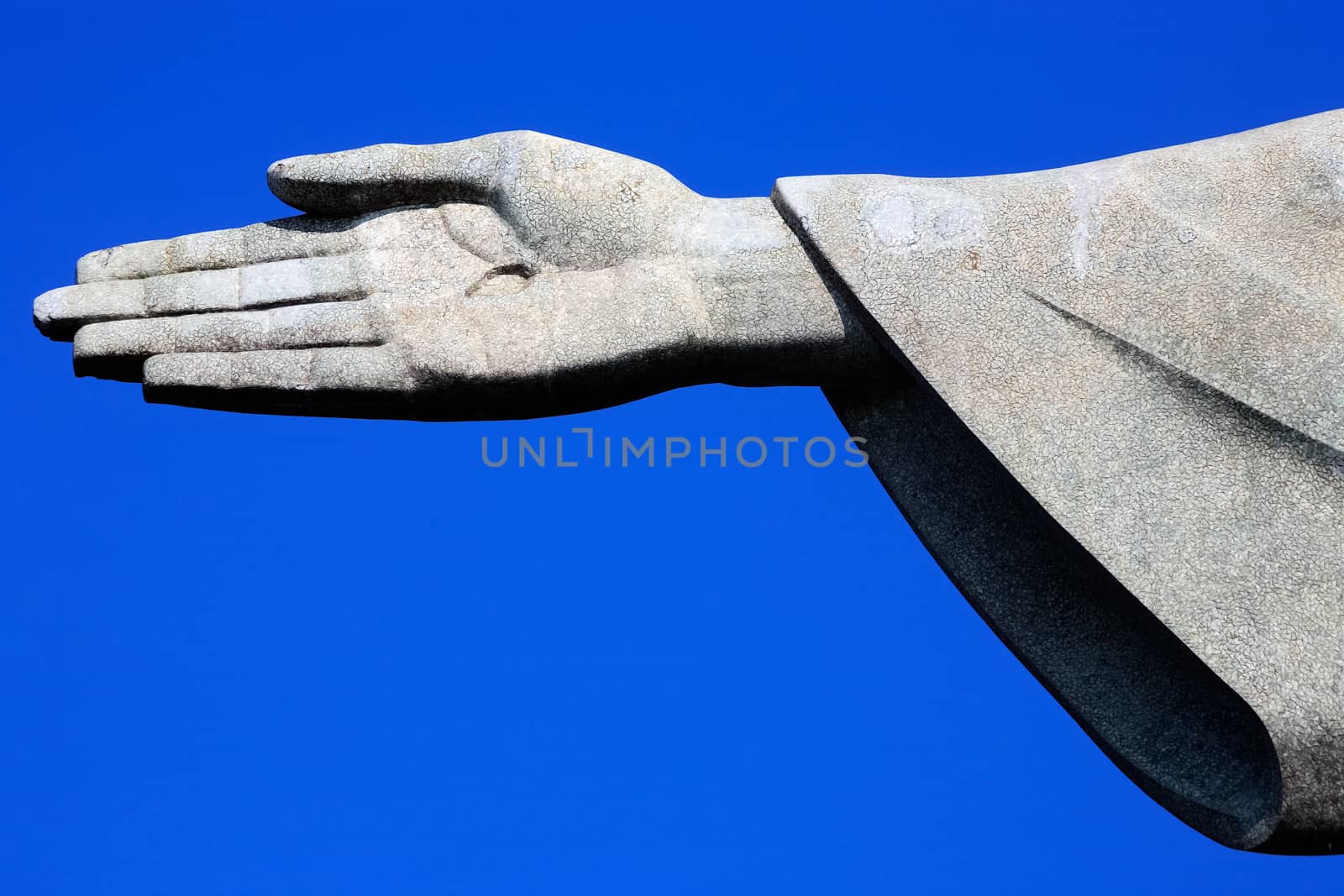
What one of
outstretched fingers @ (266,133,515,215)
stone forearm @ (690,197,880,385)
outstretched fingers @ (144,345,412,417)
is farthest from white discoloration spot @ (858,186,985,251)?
outstretched fingers @ (144,345,412,417)

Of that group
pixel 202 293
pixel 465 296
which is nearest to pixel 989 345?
pixel 465 296

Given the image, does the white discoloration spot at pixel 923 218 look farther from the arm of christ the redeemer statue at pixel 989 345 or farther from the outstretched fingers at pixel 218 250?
the outstretched fingers at pixel 218 250

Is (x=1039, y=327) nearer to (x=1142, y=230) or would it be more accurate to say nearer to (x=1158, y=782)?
(x=1142, y=230)

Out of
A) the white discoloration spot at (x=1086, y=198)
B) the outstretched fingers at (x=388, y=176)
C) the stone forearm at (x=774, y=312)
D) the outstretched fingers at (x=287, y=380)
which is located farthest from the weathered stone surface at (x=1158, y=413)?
the outstretched fingers at (x=287, y=380)

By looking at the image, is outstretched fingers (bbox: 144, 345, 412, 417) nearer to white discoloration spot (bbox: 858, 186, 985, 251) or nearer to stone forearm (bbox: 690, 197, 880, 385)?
stone forearm (bbox: 690, 197, 880, 385)

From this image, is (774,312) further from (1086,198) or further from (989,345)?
(1086,198)

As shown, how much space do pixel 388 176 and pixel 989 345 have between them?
1.96 m

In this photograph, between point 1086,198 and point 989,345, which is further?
point 1086,198

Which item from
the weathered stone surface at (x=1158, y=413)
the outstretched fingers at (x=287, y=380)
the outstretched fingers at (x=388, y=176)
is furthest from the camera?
the outstretched fingers at (x=388, y=176)

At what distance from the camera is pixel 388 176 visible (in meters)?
6.66

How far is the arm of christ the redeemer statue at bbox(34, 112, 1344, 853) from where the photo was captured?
234 inches

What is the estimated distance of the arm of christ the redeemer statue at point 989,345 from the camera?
595cm

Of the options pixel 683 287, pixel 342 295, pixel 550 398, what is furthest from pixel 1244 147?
pixel 342 295

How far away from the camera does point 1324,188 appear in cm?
638
